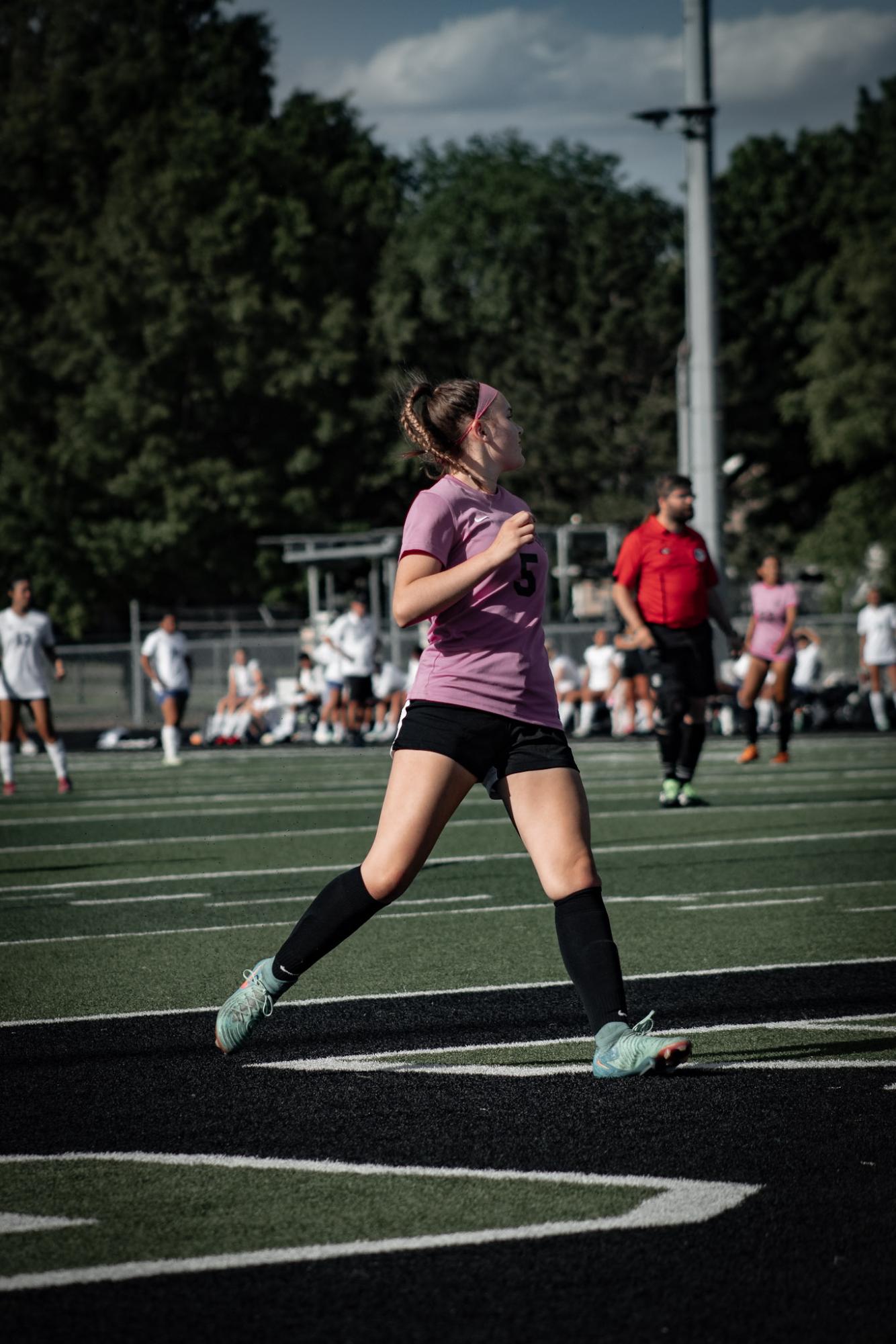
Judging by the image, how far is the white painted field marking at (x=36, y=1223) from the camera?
3.92 meters

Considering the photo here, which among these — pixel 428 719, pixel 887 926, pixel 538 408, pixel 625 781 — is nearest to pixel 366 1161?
pixel 428 719

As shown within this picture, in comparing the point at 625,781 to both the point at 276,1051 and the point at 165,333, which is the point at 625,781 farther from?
the point at 165,333

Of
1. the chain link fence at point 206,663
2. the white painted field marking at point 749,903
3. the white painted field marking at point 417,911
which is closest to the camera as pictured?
the white painted field marking at point 417,911

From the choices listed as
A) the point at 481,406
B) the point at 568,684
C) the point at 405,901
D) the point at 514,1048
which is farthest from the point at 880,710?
the point at 481,406

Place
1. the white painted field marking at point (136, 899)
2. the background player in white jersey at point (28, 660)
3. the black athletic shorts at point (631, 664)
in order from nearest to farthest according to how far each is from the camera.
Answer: the white painted field marking at point (136, 899) → the background player in white jersey at point (28, 660) → the black athletic shorts at point (631, 664)

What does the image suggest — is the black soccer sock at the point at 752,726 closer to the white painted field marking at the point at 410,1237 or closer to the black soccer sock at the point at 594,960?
the black soccer sock at the point at 594,960

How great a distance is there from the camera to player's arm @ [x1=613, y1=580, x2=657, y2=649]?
41.7 feet

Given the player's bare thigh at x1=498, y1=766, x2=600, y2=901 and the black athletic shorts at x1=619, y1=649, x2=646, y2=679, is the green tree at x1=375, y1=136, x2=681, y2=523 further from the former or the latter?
the player's bare thigh at x1=498, y1=766, x2=600, y2=901

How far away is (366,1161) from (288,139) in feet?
172

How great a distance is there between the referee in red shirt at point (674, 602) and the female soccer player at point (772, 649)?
5.83 metres

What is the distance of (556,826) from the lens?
17.3 ft

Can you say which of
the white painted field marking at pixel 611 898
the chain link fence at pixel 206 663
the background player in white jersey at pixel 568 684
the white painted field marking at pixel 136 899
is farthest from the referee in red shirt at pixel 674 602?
the chain link fence at pixel 206 663

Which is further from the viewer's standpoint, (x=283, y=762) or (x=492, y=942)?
(x=283, y=762)

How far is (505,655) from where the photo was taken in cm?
536
